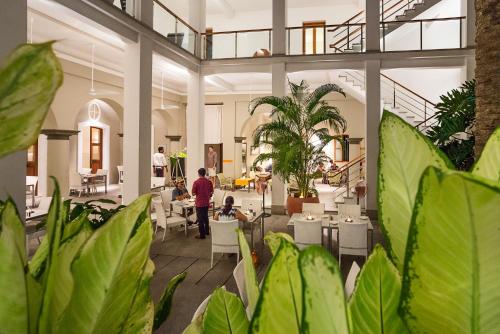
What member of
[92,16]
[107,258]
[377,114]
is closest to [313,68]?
[377,114]

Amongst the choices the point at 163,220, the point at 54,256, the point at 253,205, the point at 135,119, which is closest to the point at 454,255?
the point at 54,256

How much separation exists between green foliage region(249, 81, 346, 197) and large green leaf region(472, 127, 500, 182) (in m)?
8.24

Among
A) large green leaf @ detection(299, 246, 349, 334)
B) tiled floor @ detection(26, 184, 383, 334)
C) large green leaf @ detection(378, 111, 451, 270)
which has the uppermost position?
large green leaf @ detection(378, 111, 451, 270)

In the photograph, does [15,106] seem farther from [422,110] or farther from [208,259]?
[422,110]

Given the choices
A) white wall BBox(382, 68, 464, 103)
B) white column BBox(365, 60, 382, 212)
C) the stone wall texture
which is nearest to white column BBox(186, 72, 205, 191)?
white column BBox(365, 60, 382, 212)

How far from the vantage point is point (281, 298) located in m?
0.34

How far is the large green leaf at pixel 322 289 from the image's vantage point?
291 millimetres

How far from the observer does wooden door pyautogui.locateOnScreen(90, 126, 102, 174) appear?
57.0ft

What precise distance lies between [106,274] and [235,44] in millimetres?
11956

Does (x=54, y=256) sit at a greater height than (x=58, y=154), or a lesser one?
lesser

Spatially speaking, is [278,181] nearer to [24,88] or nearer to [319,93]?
[319,93]


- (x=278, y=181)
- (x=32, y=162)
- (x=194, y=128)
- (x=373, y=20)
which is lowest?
(x=278, y=181)

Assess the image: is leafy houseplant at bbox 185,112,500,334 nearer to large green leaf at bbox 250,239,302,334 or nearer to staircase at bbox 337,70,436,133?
large green leaf at bbox 250,239,302,334

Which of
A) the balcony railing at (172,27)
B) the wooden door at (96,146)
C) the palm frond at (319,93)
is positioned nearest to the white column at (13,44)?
the balcony railing at (172,27)
